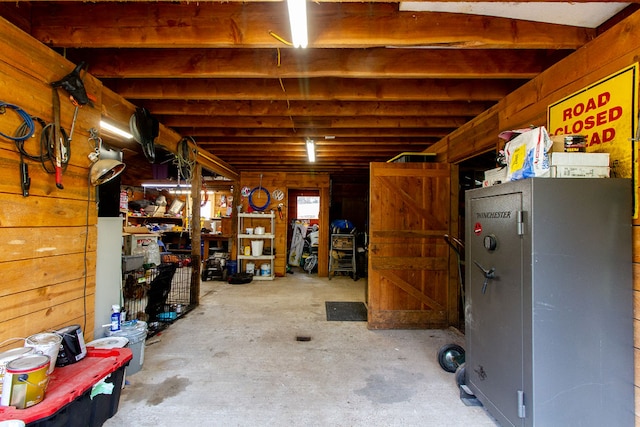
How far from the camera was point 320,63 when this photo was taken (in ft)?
7.68

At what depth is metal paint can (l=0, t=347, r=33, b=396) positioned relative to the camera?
1.50m

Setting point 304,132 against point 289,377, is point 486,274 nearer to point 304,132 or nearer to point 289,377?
point 289,377

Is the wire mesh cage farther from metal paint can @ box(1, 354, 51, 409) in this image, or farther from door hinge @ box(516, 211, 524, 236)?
door hinge @ box(516, 211, 524, 236)

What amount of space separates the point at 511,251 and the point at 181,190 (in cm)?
980

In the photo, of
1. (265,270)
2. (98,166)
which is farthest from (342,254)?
(98,166)

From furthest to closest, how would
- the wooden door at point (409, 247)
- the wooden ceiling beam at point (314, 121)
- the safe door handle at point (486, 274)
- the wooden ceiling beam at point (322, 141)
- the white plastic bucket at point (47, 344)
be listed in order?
the wooden ceiling beam at point (322, 141) → the wooden door at point (409, 247) → the wooden ceiling beam at point (314, 121) → the safe door handle at point (486, 274) → the white plastic bucket at point (47, 344)

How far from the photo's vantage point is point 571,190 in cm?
158

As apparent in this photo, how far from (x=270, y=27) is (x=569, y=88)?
208 centimetres

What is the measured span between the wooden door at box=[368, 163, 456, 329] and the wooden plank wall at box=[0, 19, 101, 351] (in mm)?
2949

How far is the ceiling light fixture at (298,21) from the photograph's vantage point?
148cm

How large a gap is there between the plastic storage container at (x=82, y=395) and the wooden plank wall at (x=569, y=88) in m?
2.99

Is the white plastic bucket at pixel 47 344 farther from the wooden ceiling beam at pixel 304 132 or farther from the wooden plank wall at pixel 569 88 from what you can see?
the wooden plank wall at pixel 569 88

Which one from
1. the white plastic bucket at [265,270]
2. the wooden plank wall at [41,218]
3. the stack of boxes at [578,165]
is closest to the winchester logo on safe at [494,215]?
the stack of boxes at [578,165]

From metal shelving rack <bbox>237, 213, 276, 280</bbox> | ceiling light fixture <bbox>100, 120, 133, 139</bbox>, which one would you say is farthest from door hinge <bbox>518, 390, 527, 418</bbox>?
metal shelving rack <bbox>237, 213, 276, 280</bbox>
